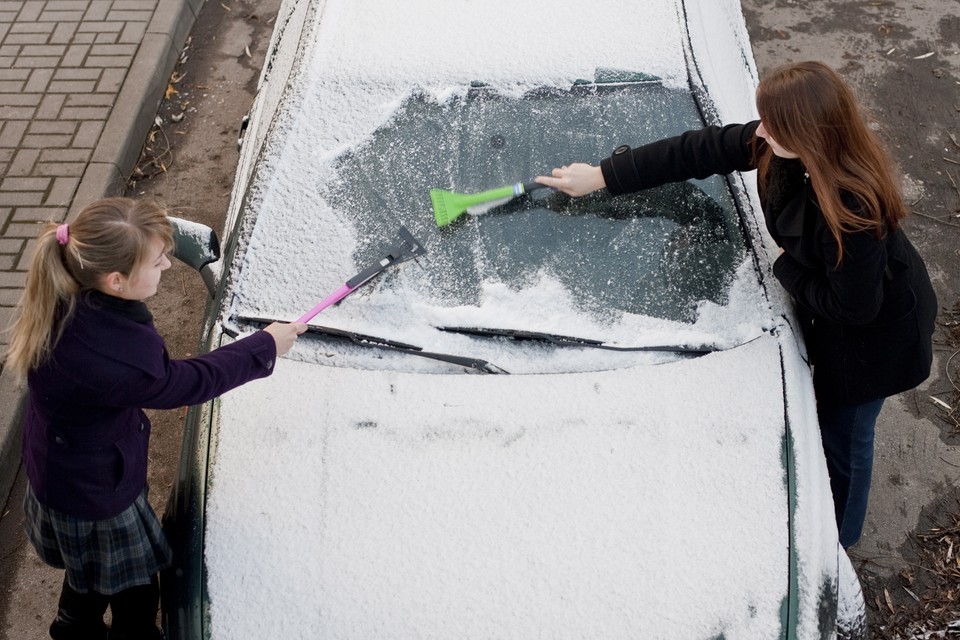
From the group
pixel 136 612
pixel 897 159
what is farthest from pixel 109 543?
pixel 897 159

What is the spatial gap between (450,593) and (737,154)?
1329 mm

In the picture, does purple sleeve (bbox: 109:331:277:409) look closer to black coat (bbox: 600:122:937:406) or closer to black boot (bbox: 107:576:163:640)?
black boot (bbox: 107:576:163:640)

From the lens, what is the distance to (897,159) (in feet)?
13.3

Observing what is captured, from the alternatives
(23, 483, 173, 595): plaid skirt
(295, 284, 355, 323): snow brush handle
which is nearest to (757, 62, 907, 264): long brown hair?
(295, 284, 355, 323): snow brush handle

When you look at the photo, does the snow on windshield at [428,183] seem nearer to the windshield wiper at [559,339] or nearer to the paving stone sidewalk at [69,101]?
the windshield wiper at [559,339]

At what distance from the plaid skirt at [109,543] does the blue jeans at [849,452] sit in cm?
179

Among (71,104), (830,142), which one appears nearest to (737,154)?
(830,142)

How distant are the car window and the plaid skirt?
0.86 meters

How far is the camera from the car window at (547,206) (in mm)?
2229

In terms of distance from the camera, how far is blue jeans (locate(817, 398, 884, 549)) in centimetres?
228

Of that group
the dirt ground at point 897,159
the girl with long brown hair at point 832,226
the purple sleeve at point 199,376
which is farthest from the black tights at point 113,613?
the girl with long brown hair at point 832,226

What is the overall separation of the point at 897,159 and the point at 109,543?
3.81 m

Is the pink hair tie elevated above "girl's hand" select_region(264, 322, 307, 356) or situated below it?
above

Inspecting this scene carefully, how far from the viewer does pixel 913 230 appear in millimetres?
3760
